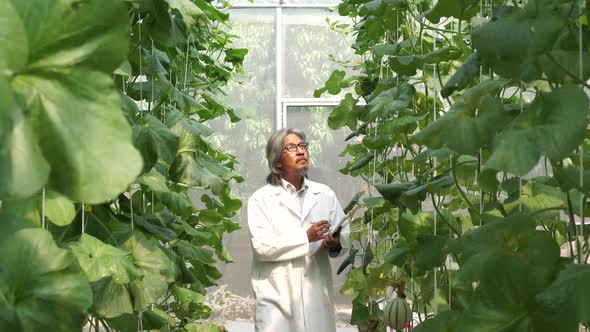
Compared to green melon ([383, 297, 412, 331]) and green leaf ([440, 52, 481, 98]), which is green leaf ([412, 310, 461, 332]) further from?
green melon ([383, 297, 412, 331])

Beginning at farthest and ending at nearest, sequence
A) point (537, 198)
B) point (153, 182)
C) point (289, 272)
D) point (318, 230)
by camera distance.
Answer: point (289, 272), point (318, 230), point (153, 182), point (537, 198)

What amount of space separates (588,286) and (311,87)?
6.00 meters

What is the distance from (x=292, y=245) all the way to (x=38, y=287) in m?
3.60

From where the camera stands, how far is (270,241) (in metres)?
4.28

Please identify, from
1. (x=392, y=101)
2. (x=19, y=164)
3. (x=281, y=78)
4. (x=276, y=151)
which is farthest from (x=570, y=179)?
(x=281, y=78)

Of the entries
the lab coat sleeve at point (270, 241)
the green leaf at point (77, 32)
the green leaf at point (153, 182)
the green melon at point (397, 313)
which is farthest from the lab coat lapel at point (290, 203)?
the green leaf at point (77, 32)

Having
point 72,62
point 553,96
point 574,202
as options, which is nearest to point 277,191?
point 574,202

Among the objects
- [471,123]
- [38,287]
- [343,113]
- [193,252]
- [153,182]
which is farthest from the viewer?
[343,113]

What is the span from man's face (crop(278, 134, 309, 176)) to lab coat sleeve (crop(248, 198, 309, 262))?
0.25 meters

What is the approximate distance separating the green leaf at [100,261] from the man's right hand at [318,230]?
112 inches

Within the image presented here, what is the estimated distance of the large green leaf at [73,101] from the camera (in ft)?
1.37

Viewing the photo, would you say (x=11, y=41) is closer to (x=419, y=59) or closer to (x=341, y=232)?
(x=419, y=59)

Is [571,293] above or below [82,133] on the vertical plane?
below

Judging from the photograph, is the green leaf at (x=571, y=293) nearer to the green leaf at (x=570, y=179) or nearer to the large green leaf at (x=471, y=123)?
the green leaf at (x=570, y=179)
